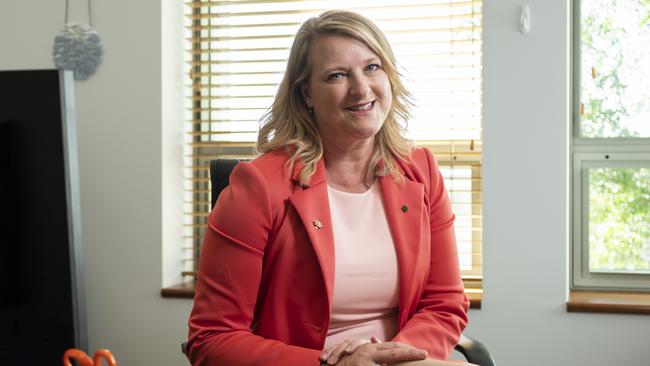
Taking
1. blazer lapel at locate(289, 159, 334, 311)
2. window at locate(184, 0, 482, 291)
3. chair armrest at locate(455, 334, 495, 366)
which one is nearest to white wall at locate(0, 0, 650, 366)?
window at locate(184, 0, 482, 291)

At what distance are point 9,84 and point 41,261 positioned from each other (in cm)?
65

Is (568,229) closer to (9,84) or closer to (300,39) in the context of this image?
(300,39)

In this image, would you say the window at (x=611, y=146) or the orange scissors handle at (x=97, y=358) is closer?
the orange scissors handle at (x=97, y=358)

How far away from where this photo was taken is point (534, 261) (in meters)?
2.81

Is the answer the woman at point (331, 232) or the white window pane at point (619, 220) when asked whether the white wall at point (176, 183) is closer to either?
the white window pane at point (619, 220)

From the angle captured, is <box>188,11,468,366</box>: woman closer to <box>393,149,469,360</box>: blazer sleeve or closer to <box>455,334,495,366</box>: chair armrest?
<box>393,149,469,360</box>: blazer sleeve

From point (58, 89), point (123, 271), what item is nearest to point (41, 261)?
point (123, 271)

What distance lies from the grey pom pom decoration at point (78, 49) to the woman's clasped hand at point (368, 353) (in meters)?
2.02

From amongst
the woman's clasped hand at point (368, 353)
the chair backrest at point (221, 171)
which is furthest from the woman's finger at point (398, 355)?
the chair backrest at point (221, 171)

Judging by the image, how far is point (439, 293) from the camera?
73.3 inches

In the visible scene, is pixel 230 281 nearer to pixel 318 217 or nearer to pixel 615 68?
pixel 318 217

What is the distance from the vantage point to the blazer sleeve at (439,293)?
5.82ft

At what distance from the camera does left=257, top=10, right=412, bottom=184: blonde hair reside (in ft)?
5.84

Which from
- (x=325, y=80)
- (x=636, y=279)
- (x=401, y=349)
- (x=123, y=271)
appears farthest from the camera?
(x=123, y=271)
